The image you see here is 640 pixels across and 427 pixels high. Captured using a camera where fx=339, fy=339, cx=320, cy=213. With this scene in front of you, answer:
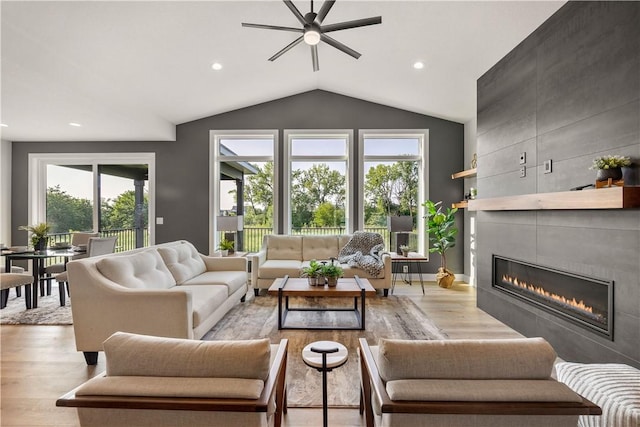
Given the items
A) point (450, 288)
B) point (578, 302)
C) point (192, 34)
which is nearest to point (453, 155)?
point (450, 288)

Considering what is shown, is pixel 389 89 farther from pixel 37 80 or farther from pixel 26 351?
pixel 26 351

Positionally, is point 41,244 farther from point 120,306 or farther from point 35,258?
point 120,306

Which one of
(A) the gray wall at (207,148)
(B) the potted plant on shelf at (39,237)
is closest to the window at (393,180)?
(A) the gray wall at (207,148)

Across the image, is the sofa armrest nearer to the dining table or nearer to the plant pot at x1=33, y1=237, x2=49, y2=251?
the dining table

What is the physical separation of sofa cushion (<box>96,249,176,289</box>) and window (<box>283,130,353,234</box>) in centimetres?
301

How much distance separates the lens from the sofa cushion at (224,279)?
3.88 meters

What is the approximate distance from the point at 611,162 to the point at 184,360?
2839 mm

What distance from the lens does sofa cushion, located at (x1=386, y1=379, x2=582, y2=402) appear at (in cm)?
107

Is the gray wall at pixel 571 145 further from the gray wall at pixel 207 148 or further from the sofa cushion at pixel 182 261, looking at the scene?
the sofa cushion at pixel 182 261

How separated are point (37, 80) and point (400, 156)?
5.33 meters

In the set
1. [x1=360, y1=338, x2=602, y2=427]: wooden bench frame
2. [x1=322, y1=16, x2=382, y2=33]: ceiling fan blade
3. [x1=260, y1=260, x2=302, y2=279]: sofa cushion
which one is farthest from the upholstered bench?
[x1=260, y1=260, x2=302, y2=279]: sofa cushion

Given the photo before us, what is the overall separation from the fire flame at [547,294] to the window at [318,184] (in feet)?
9.99

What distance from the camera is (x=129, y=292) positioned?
272cm

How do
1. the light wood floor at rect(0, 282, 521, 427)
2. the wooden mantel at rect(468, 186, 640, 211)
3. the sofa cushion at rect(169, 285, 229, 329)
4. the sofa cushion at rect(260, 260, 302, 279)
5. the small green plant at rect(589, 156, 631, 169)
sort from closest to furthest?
1. the light wood floor at rect(0, 282, 521, 427)
2. the wooden mantel at rect(468, 186, 640, 211)
3. the small green plant at rect(589, 156, 631, 169)
4. the sofa cushion at rect(169, 285, 229, 329)
5. the sofa cushion at rect(260, 260, 302, 279)
